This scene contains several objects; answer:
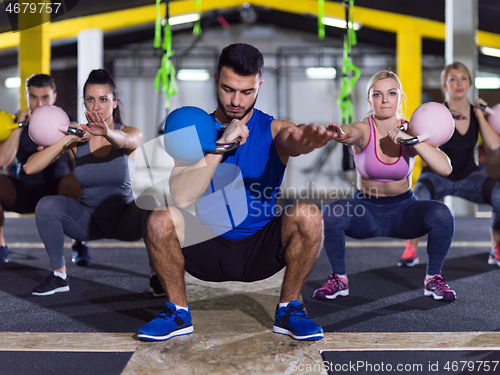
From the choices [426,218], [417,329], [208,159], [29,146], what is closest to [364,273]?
[426,218]

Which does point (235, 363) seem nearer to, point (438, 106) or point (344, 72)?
point (438, 106)

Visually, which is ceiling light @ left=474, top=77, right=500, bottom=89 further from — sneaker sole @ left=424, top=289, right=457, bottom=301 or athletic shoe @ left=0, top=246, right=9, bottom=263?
athletic shoe @ left=0, top=246, right=9, bottom=263

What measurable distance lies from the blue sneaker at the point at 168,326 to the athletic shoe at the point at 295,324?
30cm

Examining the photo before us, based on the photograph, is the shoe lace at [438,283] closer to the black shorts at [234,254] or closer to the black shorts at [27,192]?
the black shorts at [234,254]

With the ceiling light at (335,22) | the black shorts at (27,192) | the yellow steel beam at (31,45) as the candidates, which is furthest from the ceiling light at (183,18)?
the black shorts at (27,192)

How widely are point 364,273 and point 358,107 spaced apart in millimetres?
6906

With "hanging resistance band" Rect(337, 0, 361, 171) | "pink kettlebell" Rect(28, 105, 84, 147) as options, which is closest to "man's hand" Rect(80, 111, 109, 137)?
"pink kettlebell" Rect(28, 105, 84, 147)

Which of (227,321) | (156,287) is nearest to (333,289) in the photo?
(227,321)

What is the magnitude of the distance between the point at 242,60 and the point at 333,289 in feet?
3.51

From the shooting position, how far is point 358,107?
8.86 meters

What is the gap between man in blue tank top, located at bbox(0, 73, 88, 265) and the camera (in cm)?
258

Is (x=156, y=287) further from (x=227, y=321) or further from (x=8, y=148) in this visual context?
(x=8, y=148)

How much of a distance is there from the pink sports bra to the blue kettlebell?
867mm

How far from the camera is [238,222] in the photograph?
153 centimetres
